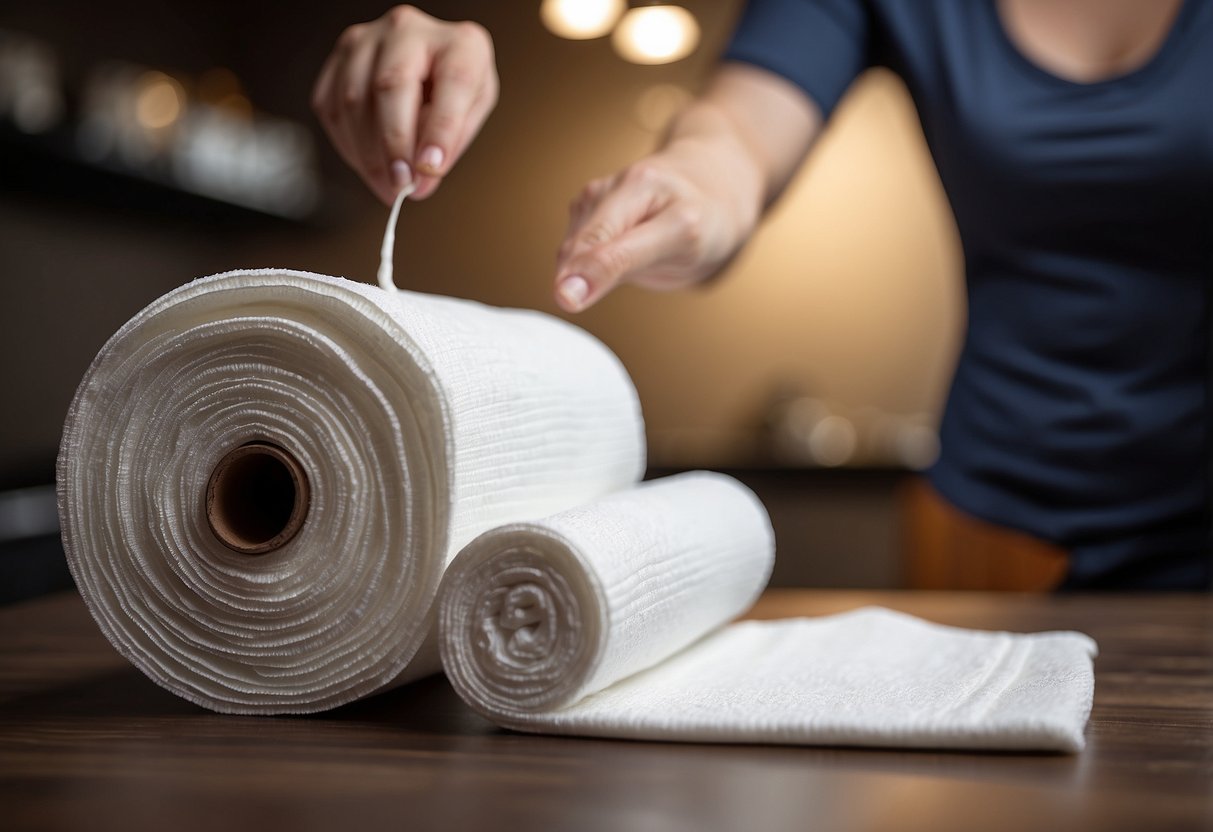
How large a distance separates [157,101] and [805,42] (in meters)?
2.41

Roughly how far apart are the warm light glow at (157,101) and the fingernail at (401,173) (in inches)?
102

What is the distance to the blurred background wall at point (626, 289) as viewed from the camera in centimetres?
307

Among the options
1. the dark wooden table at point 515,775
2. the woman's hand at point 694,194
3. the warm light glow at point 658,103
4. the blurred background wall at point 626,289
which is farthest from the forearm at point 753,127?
the warm light glow at point 658,103

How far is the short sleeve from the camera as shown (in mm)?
1244

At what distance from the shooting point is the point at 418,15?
87 cm

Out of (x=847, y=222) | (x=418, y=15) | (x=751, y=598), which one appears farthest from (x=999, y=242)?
(x=847, y=222)

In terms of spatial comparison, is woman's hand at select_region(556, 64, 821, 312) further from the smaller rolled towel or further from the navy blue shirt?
the smaller rolled towel

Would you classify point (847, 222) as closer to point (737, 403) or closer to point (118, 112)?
point (737, 403)

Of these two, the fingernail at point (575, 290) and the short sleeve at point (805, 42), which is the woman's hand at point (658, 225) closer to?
the fingernail at point (575, 290)

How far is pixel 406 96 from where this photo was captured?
79cm

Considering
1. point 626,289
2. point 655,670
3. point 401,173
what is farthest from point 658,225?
point 626,289

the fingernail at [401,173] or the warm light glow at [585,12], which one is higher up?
the warm light glow at [585,12]

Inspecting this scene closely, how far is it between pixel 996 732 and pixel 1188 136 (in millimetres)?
841

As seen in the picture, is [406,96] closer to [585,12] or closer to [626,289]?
[585,12]
